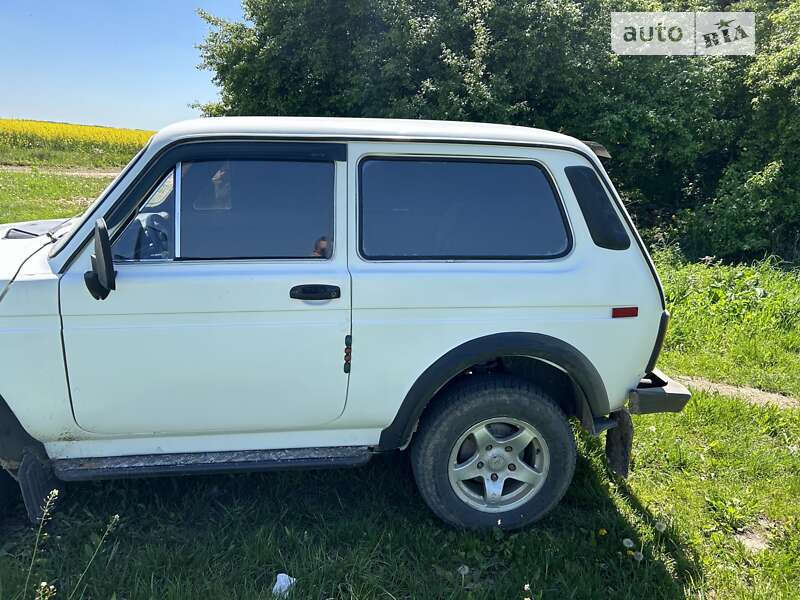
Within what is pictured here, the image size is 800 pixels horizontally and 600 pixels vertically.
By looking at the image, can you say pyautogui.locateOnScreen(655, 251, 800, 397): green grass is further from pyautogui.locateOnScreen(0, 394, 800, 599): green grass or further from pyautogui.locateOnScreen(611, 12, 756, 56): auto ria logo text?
pyautogui.locateOnScreen(611, 12, 756, 56): auto ria logo text

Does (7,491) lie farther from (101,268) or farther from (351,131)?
(351,131)

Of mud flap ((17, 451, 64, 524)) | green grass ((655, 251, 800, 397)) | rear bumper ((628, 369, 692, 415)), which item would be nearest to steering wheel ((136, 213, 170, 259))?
mud flap ((17, 451, 64, 524))

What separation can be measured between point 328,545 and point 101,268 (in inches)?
66.6

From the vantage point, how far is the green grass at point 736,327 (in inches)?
204

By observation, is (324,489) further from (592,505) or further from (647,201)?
(647,201)

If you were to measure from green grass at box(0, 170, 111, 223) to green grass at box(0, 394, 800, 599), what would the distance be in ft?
36.0

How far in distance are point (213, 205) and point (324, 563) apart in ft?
5.72

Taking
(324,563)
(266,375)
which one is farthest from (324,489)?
(266,375)

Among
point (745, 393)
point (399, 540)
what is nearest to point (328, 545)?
point (399, 540)

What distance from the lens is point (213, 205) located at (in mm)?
2674

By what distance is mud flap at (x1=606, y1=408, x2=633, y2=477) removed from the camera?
3.17m

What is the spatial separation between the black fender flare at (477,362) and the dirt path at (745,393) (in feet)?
8.08

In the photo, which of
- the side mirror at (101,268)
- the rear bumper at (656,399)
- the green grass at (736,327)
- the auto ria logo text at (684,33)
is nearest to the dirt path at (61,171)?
the auto ria logo text at (684,33)

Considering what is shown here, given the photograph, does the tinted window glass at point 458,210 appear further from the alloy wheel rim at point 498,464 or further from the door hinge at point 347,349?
the alloy wheel rim at point 498,464
